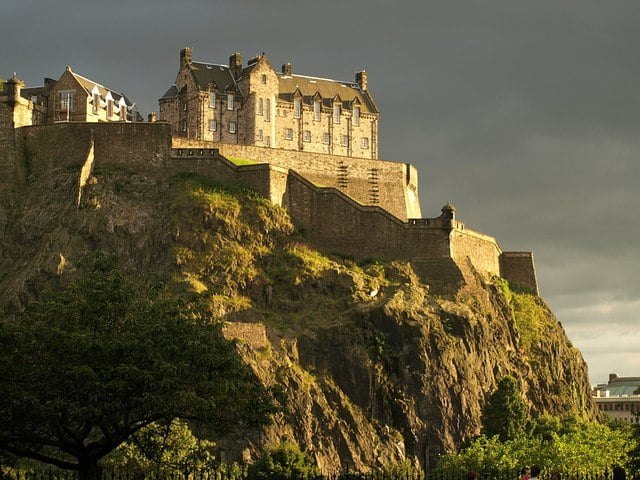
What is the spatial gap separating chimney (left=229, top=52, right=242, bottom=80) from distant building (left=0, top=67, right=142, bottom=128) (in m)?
11.2

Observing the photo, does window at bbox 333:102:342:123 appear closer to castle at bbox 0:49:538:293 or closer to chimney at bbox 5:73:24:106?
castle at bbox 0:49:538:293

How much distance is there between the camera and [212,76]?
392ft

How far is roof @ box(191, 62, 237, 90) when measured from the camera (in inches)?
4663

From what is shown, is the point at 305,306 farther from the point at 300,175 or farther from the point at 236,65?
the point at 236,65

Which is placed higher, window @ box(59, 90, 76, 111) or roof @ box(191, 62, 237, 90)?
roof @ box(191, 62, 237, 90)

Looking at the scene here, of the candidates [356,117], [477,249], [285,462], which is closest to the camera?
[285,462]

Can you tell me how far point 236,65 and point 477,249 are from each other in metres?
32.0

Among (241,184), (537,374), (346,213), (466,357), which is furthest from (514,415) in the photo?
(241,184)

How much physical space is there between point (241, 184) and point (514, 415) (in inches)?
1123

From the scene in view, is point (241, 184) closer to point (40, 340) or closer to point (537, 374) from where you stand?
point (537, 374)

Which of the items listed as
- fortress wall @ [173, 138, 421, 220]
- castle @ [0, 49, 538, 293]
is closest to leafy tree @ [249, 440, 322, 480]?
castle @ [0, 49, 538, 293]

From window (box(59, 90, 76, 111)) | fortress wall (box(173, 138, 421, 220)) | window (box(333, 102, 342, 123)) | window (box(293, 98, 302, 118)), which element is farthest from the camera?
window (box(333, 102, 342, 123))

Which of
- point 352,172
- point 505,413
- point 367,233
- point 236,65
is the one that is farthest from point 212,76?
point 505,413

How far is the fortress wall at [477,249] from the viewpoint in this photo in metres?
102
